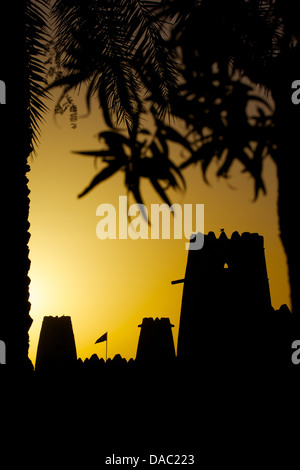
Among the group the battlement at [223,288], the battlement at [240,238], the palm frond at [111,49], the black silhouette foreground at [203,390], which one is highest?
the palm frond at [111,49]

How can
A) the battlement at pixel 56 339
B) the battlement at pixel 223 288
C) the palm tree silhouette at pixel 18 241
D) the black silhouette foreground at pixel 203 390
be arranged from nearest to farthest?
1. the palm tree silhouette at pixel 18 241
2. the black silhouette foreground at pixel 203 390
3. the battlement at pixel 223 288
4. the battlement at pixel 56 339

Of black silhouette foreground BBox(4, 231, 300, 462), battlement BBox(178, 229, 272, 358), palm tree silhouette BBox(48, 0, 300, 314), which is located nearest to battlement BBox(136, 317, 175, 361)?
battlement BBox(178, 229, 272, 358)

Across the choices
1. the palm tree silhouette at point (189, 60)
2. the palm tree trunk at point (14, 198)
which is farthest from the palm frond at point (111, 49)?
the palm tree trunk at point (14, 198)

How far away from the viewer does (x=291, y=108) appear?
7.11 metres

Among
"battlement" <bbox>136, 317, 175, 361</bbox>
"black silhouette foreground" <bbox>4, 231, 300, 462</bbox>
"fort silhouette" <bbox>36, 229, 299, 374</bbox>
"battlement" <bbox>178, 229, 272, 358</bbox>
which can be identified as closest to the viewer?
"black silhouette foreground" <bbox>4, 231, 300, 462</bbox>

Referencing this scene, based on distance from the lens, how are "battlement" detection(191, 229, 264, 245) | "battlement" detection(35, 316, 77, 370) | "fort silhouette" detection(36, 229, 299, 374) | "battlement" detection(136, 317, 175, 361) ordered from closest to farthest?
"fort silhouette" detection(36, 229, 299, 374)
"battlement" detection(191, 229, 264, 245)
"battlement" detection(136, 317, 175, 361)
"battlement" detection(35, 316, 77, 370)

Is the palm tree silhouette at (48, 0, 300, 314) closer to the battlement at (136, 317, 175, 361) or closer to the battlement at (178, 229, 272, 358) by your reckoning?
the battlement at (178, 229, 272, 358)

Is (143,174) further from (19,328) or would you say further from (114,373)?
(19,328)

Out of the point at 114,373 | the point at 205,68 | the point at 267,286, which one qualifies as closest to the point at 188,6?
the point at 205,68

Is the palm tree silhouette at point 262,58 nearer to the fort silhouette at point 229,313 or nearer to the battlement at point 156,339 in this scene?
the fort silhouette at point 229,313

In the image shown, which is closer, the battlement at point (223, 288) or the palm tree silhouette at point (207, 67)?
the palm tree silhouette at point (207, 67)

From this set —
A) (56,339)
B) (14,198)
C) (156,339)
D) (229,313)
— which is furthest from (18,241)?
(56,339)

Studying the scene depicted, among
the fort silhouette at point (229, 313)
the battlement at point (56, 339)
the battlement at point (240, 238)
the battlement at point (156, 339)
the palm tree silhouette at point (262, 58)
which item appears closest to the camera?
the palm tree silhouette at point (262, 58)
